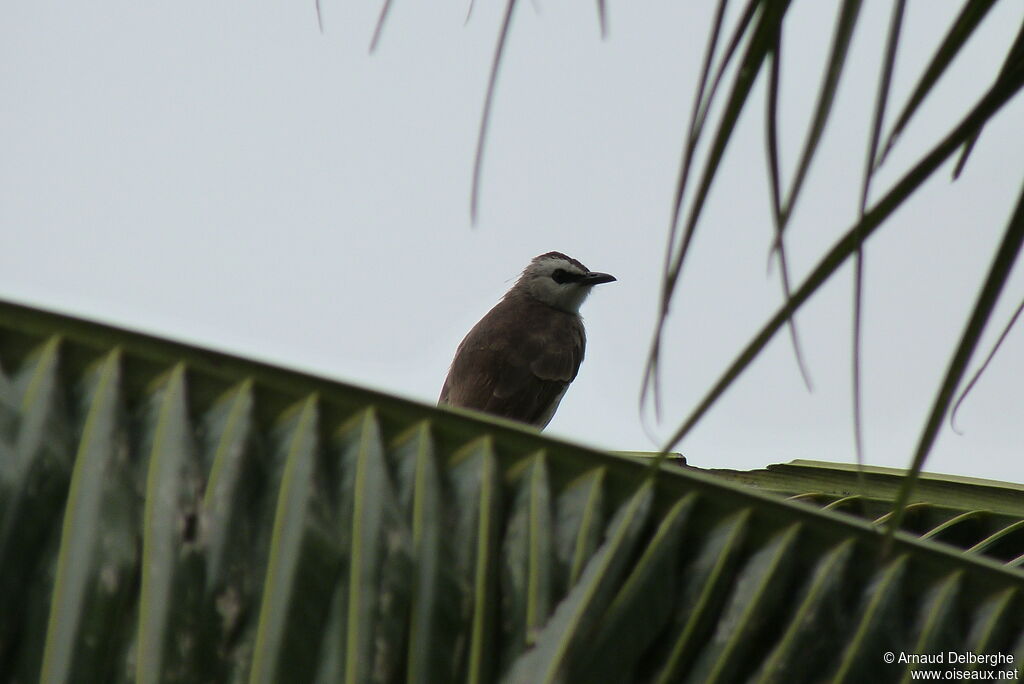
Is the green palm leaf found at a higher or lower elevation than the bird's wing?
lower

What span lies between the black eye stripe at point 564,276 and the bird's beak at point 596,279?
0.17 feet

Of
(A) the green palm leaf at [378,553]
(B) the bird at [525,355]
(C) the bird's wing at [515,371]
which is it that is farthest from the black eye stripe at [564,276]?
(A) the green palm leaf at [378,553]

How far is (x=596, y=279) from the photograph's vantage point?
28.8ft

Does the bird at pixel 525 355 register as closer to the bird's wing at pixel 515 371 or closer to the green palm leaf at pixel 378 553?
the bird's wing at pixel 515 371

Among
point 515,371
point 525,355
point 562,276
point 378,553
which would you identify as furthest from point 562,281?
point 378,553

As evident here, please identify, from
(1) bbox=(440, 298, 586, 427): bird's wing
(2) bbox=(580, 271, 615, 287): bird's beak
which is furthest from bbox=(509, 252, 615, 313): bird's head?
(1) bbox=(440, 298, 586, 427): bird's wing

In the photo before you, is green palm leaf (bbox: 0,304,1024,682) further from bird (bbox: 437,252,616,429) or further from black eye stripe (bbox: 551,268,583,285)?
black eye stripe (bbox: 551,268,583,285)

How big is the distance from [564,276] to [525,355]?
1.30 metres

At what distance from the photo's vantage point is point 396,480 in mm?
1748

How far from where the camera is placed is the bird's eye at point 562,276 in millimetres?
8883

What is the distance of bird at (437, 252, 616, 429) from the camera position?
25.0 feet

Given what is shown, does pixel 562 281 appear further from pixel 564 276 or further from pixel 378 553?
pixel 378 553

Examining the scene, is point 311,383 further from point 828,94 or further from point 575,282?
point 575,282

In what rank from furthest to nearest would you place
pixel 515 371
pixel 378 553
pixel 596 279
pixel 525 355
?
pixel 596 279 < pixel 525 355 < pixel 515 371 < pixel 378 553
